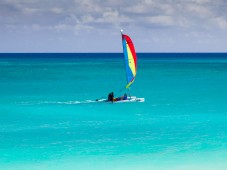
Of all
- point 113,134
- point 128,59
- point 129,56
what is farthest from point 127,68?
point 113,134

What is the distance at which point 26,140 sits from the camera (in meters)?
27.6

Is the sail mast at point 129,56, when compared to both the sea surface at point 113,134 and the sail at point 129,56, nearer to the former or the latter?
the sail at point 129,56

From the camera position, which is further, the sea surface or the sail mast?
the sail mast

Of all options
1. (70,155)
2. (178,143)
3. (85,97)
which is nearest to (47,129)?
(70,155)

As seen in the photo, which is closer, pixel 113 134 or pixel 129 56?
pixel 113 134

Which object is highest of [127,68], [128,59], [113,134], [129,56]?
[129,56]

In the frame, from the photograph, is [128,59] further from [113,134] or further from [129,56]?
[113,134]

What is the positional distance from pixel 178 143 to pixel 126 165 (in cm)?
530

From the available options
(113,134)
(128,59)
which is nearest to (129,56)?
(128,59)

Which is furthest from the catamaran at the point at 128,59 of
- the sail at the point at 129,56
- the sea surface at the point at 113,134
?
the sea surface at the point at 113,134

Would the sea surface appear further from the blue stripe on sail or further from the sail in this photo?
the sail

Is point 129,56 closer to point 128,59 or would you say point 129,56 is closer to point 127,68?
point 128,59

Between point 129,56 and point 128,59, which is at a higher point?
point 129,56

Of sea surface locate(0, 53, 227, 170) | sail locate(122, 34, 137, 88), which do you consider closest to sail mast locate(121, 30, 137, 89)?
sail locate(122, 34, 137, 88)
